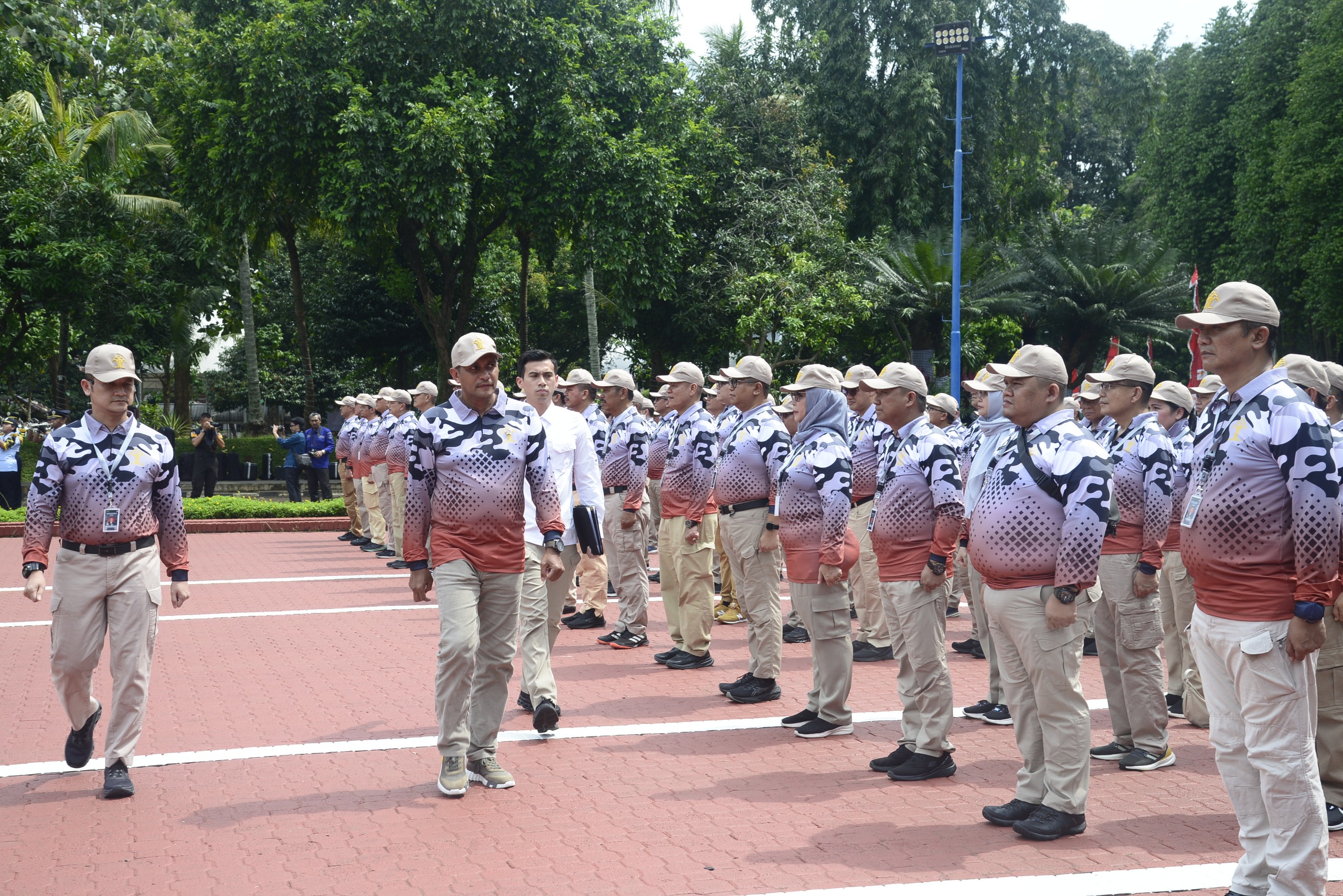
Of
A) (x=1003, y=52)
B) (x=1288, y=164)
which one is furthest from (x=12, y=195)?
(x=1288, y=164)

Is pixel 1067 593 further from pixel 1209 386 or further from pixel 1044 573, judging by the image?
pixel 1209 386

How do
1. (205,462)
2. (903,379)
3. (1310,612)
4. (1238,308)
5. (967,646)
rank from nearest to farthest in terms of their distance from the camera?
(1310,612)
(1238,308)
(903,379)
(967,646)
(205,462)

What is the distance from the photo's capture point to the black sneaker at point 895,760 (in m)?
6.62

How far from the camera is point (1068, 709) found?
5.43 m

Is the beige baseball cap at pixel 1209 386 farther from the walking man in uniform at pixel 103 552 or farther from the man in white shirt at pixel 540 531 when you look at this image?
the walking man in uniform at pixel 103 552

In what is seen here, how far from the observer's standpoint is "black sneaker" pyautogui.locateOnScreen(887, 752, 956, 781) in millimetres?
6465

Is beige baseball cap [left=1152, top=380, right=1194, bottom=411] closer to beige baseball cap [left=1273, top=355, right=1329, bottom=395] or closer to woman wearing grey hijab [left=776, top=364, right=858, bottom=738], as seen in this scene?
beige baseball cap [left=1273, top=355, right=1329, bottom=395]

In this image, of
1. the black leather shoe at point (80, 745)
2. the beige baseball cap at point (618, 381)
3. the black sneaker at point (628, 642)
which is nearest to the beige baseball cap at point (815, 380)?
the beige baseball cap at point (618, 381)

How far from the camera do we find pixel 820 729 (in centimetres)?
737

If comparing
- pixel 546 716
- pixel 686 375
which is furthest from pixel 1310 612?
pixel 686 375

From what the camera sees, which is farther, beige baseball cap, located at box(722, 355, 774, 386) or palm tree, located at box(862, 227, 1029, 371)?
palm tree, located at box(862, 227, 1029, 371)

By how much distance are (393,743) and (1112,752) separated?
14.0 ft

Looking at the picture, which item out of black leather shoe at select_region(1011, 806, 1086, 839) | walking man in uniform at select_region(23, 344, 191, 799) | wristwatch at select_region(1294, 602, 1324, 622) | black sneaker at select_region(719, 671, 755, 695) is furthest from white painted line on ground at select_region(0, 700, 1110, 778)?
wristwatch at select_region(1294, 602, 1324, 622)

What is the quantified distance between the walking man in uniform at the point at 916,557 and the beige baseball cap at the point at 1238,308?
2.24 meters
